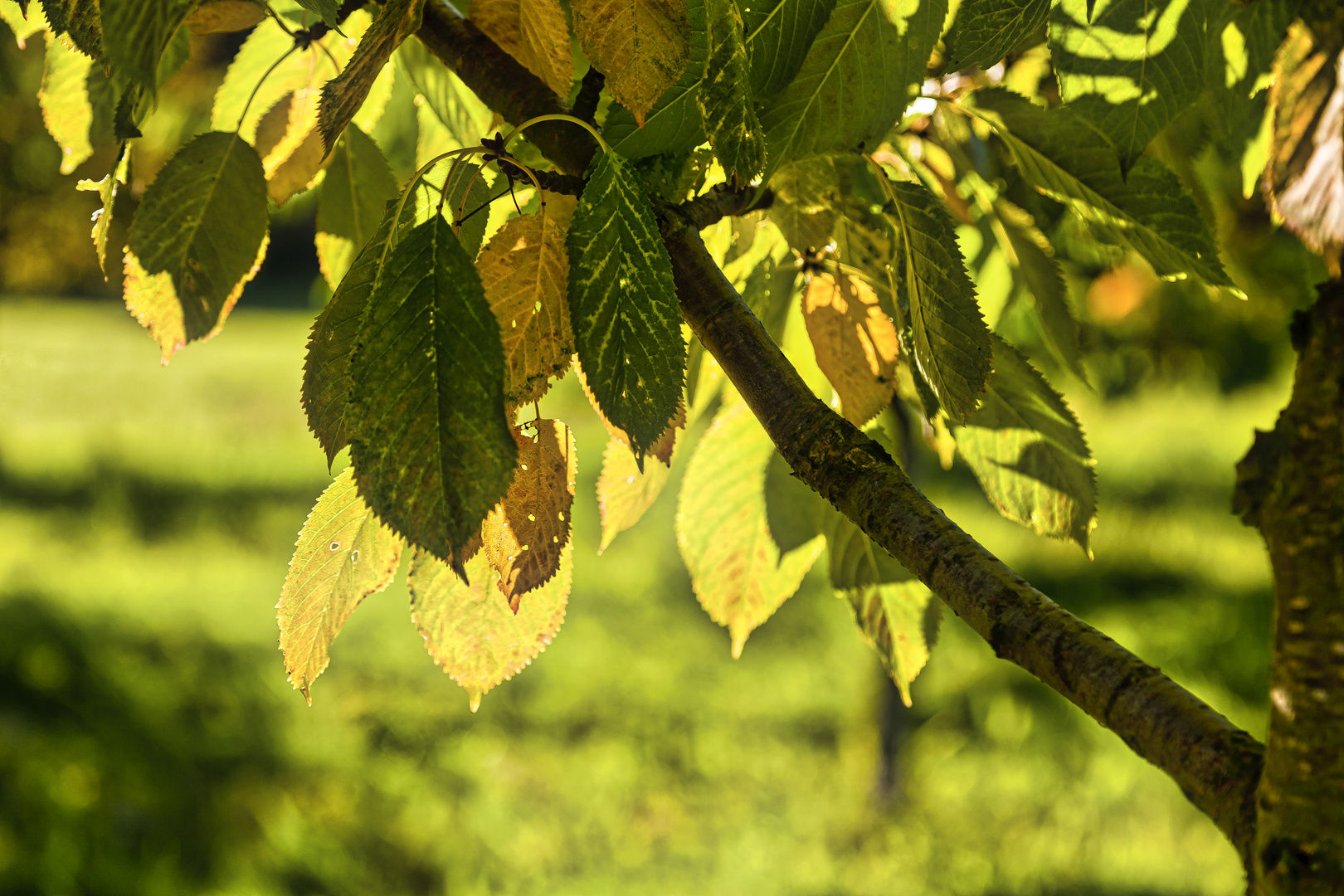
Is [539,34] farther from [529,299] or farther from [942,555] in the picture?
[942,555]

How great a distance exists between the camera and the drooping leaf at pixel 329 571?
0.46 meters

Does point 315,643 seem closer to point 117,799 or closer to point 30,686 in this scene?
point 117,799

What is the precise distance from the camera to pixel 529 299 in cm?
44

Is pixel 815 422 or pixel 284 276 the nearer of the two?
pixel 815 422

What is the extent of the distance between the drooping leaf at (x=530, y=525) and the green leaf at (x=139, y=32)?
205mm

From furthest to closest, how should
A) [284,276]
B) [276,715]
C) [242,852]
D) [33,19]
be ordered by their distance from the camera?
[284,276], [276,715], [242,852], [33,19]

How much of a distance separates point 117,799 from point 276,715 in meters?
0.51

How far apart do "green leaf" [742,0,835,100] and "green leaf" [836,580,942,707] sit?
1.08 ft

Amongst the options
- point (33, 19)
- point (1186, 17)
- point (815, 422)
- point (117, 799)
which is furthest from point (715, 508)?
point (117, 799)

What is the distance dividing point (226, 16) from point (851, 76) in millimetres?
→ 390

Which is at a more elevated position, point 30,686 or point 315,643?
point 315,643

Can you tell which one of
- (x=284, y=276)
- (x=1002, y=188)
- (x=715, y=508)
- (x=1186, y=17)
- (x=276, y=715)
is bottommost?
(x=284, y=276)

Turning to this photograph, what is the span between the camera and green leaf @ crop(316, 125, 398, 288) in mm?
672

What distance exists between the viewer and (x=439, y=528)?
36 cm
